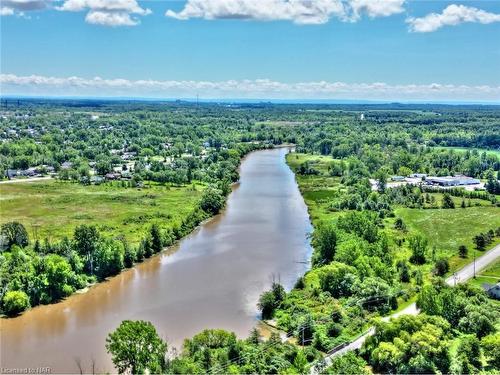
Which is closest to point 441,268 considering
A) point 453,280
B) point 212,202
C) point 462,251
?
point 453,280

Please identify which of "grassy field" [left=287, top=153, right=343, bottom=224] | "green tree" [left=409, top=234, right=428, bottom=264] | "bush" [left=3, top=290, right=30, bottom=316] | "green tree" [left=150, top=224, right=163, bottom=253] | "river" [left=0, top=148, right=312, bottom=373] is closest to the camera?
Result: "river" [left=0, top=148, right=312, bottom=373]

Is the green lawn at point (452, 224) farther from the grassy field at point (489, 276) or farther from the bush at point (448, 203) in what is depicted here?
the grassy field at point (489, 276)

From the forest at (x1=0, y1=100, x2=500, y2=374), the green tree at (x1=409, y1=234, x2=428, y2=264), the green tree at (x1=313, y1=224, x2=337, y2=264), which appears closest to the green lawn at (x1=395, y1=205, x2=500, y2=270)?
the forest at (x1=0, y1=100, x2=500, y2=374)

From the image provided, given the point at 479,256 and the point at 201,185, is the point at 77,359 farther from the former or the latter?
the point at 201,185

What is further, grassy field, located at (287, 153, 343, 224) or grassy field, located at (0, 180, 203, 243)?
grassy field, located at (287, 153, 343, 224)

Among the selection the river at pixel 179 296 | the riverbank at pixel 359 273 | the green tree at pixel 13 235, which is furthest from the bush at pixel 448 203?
the green tree at pixel 13 235

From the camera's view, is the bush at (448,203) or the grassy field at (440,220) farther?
the bush at (448,203)

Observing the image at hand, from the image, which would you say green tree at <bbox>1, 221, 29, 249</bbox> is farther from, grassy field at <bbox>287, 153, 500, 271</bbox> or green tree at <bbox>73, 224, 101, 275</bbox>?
grassy field at <bbox>287, 153, 500, 271</bbox>
